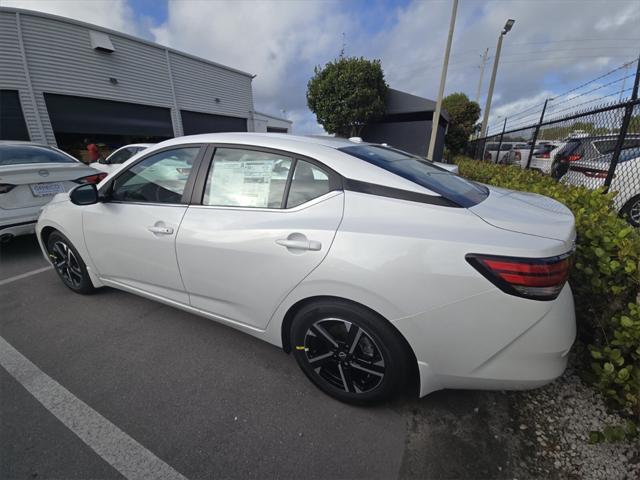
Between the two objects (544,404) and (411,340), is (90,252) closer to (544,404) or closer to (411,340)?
(411,340)

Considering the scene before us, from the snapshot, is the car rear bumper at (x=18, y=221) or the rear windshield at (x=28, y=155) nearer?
the car rear bumper at (x=18, y=221)

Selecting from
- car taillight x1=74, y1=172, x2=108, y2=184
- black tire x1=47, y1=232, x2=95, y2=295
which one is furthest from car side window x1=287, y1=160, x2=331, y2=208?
car taillight x1=74, y1=172, x2=108, y2=184

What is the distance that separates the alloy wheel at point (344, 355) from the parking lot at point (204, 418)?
0.19 m

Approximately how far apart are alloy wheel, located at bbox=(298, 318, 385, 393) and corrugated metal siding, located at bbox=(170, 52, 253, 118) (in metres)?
15.9

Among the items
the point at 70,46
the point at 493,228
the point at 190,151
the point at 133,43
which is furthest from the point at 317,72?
the point at 493,228

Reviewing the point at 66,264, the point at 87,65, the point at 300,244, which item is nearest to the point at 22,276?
the point at 66,264

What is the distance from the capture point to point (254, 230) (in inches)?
70.2

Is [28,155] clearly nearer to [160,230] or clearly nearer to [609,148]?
[160,230]

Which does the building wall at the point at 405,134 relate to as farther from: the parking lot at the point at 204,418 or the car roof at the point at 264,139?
the parking lot at the point at 204,418

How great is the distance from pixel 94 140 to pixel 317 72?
1147cm

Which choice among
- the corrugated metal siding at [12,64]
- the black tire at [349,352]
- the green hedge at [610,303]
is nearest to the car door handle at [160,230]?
the black tire at [349,352]

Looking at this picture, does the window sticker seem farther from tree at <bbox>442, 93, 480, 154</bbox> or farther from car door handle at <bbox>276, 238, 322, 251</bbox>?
tree at <bbox>442, 93, 480, 154</bbox>

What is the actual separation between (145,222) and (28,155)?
4084 mm

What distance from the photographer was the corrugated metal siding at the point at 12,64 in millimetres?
9148
